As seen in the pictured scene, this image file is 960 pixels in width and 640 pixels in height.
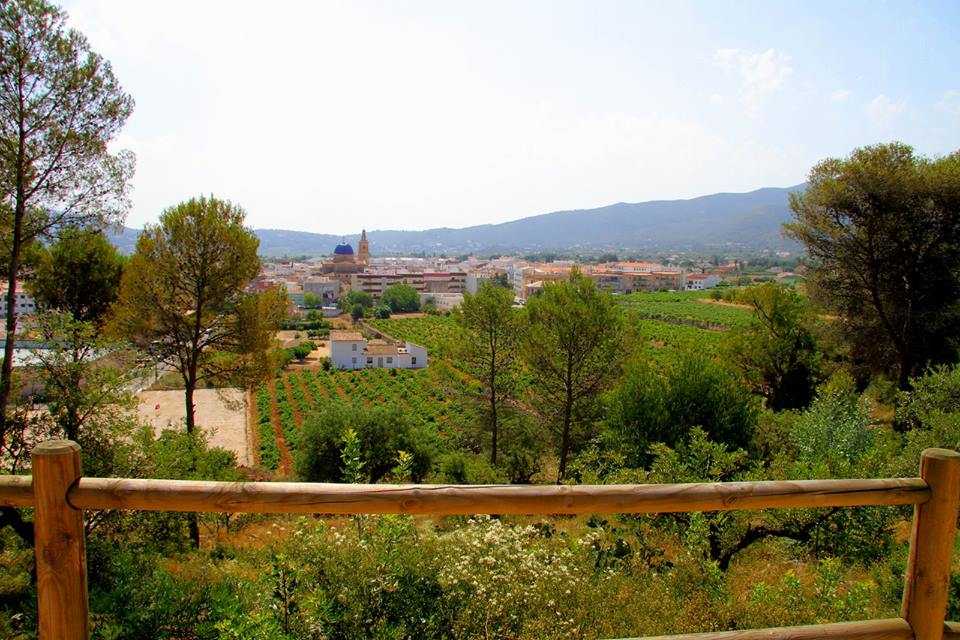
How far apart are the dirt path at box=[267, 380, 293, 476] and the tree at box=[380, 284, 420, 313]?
41.0m

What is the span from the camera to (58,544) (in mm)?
1775

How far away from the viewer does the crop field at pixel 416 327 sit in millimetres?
49869

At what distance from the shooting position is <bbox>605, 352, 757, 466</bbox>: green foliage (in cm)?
A: 1071

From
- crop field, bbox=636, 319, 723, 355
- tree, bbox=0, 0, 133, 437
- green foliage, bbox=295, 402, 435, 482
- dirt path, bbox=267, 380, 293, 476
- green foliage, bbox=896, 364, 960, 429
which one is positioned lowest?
dirt path, bbox=267, 380, 293, 476

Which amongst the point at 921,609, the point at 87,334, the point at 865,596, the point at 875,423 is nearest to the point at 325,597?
the point at 921,609

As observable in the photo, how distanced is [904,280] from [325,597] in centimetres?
1550

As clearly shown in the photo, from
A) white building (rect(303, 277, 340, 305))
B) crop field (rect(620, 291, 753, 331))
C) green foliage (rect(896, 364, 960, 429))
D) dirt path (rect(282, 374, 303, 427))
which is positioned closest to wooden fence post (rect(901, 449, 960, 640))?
green foliage (rect(896, 364, 960, 429))

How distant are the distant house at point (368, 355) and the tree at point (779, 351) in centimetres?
2584

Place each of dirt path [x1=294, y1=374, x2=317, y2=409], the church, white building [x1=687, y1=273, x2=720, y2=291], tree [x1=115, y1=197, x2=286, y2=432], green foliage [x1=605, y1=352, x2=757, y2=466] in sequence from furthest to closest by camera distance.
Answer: white building [x1=687, y1=273, x2=720, y2=291] < the church < dirt path [x1=294, y1=374, x2=317, y2=409] < tree [x1=115, y1=197, x2=286, y2=432] < green foliage [x1=605, y1=352, x2=757, y2=466]

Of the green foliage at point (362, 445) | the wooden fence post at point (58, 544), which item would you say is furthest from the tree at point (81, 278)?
the wooden fence post at point (58, 544)

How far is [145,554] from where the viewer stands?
15.3ft

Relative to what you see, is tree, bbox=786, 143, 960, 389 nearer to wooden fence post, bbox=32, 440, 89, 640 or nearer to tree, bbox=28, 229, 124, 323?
wooden fence post, bbox=32, 440, 89, 640

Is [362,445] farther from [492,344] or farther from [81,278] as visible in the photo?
[81,278]

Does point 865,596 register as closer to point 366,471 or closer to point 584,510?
point 584,510
